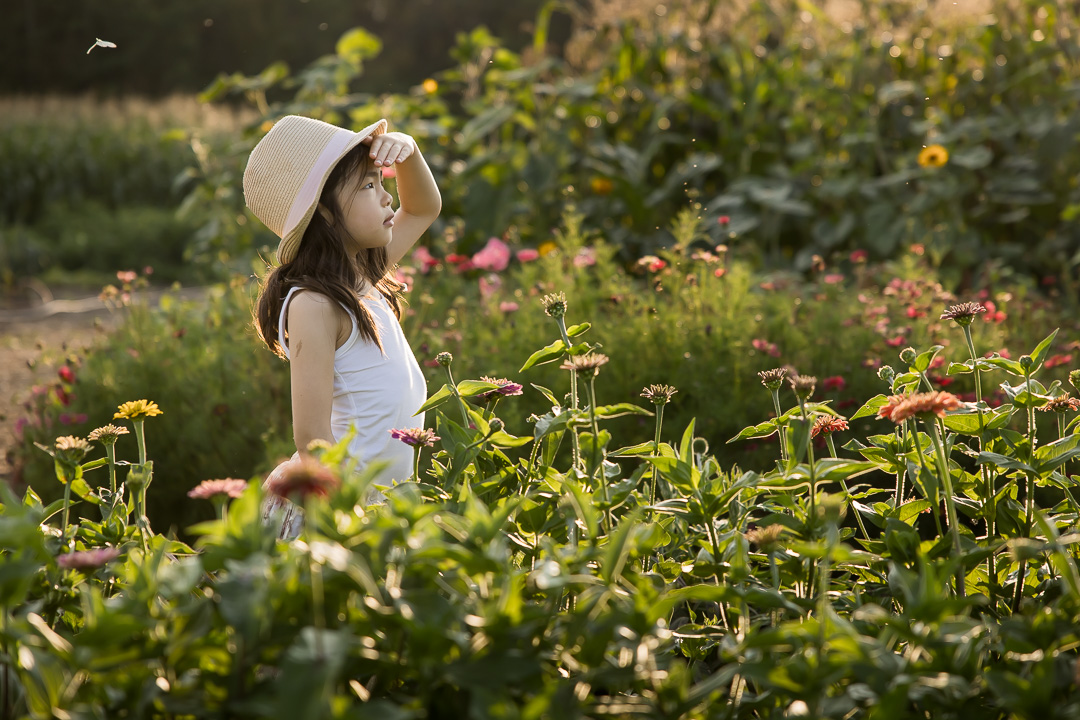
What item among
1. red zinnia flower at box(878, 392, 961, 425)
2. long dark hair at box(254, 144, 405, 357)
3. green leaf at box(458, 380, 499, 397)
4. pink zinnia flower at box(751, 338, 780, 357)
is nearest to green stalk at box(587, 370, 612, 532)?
green leaf at box(458, 380, 499, 397)

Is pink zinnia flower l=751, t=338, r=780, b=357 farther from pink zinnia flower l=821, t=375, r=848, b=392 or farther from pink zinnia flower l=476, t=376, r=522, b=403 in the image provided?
pink zinnia flower l=476, t=376, r=522, b=403

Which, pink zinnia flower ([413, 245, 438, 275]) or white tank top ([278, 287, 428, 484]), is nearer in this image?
white tank top ([278, 287, 428, 484])

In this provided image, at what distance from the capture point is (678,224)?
10.6ft

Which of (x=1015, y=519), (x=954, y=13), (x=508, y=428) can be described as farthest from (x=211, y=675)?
(x=954, y=13)

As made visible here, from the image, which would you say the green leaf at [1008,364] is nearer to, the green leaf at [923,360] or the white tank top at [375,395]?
the green leaf at [923,360]


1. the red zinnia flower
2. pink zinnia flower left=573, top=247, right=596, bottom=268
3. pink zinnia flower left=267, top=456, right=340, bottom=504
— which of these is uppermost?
the red zinnia flower

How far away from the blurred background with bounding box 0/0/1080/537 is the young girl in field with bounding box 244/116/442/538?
0.54 m

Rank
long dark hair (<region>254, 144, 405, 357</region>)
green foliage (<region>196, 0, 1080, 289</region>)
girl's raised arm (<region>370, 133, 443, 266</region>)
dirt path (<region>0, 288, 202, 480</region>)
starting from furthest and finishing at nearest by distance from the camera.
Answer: green foliage (<region>196, 0, 1080, 289</region>) < dirt path (<region>0, 288, 202, 480</region>) < girl's raised arm (<region>370, 133, 443, 266</region>) < long dark hair (<region>254, 144, 405, 357</region>)

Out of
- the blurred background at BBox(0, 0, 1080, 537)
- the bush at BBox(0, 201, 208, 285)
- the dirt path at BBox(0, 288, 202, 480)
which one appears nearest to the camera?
the blurred background at BBox(0, 0, 1080, 537)

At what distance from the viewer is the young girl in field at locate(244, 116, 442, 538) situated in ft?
5.62

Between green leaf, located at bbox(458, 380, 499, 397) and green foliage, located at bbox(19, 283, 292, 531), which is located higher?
green leaf, located at bbox(458, 380, 499, 397)

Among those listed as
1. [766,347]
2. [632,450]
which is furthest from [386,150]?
[766,347]

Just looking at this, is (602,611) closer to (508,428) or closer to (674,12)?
(508,428)

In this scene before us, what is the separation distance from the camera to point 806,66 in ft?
16.2
